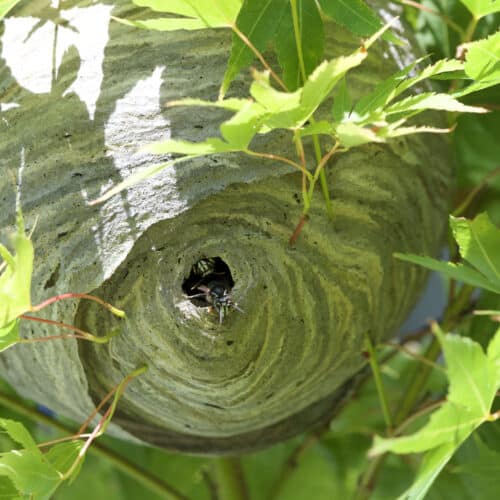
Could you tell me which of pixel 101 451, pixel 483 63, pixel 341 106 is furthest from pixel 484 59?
pixel 101 451

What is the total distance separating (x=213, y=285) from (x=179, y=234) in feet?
0.19

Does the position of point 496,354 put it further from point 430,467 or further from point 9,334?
point 9,334

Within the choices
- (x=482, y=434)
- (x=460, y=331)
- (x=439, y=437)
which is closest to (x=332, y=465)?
(x=460, y=331)

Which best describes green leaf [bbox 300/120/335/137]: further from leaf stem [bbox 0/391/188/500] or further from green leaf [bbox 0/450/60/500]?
leaf stem [bbox 0/391/188/500]

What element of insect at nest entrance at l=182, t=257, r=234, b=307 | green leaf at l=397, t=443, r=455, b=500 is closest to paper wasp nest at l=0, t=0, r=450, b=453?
insect at nest entrance at l=182, t=257, r=234, b=307

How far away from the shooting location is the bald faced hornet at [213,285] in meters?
0.70

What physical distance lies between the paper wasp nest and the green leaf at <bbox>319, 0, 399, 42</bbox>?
129mm

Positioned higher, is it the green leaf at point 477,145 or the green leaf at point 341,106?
the green leaf at point 341,106

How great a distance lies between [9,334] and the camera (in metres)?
0.65

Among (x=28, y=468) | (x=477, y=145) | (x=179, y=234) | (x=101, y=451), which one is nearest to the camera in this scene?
(x=28, y=468)

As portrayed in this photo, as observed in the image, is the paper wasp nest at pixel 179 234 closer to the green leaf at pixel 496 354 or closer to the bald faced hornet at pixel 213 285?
the bald faced hornet at pixel 213 285

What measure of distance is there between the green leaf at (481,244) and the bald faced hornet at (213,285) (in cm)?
18

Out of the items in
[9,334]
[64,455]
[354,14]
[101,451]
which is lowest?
[101,451]

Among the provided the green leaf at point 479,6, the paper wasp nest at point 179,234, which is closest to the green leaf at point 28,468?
the paper wasp nest at point 179,234
